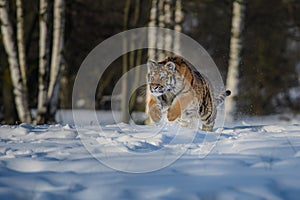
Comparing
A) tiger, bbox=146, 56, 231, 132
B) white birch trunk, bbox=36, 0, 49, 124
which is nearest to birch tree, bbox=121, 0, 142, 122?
white birch trunk, bbox=36, 0, 49, 124

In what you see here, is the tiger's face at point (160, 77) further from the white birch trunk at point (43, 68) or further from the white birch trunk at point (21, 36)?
the white birch trunk at point (21, 36)

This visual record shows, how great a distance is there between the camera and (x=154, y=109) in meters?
6.56

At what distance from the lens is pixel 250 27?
22422mm

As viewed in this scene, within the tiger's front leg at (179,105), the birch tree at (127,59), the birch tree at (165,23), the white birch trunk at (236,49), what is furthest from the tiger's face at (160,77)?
the birch tree at (127,59)

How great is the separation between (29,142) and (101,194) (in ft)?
5.92

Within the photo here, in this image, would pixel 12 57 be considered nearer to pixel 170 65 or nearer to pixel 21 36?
pixel 21 36

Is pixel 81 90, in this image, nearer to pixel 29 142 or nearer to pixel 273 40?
pixel 273 40

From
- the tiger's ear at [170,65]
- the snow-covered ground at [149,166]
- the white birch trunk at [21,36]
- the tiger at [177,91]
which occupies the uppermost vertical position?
the white birch trunk at [21,36]

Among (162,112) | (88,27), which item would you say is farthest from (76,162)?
(88,27)

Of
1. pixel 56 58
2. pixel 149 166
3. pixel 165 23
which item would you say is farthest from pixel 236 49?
pixel 149 166

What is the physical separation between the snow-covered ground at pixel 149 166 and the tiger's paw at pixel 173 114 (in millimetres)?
786

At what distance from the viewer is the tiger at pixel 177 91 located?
6086mm

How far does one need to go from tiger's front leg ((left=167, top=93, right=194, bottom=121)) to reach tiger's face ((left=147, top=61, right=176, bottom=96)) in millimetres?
226

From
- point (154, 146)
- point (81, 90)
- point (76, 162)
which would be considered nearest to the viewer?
point (76, 162)
